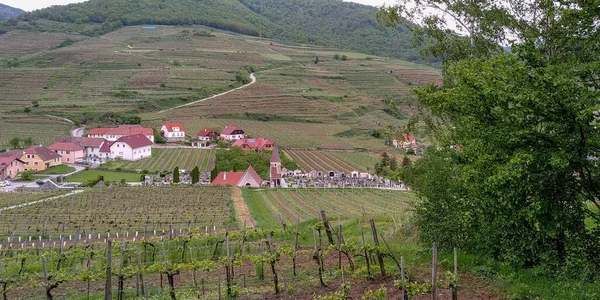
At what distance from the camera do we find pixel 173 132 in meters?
85.5

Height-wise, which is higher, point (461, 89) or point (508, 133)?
point (461, 89)

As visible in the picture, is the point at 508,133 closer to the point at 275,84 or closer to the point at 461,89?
the point at 461,89

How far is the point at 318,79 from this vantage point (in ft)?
447

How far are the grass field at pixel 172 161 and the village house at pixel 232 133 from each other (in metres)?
8.23

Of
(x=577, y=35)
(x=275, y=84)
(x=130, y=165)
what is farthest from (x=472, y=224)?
(x=275, y=84)

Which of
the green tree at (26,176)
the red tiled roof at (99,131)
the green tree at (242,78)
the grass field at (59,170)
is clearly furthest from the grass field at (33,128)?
the green tree at (242,78)

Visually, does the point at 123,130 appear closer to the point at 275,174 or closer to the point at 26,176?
the point at 26,176

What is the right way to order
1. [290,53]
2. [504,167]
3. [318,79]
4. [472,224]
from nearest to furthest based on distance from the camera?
1. [504,167]
2. [472,224]
3. [318,79]
4. [290,53]

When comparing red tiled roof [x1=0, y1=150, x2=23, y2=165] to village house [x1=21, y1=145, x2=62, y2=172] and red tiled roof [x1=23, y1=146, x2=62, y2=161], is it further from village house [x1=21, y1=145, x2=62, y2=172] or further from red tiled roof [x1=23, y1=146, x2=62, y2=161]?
red tiled roof [x1=23, y1=146, x2=62, y2=161]

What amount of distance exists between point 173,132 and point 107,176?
1062 inches

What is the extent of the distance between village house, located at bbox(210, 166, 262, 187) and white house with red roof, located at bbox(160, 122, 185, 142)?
33840 millimetres

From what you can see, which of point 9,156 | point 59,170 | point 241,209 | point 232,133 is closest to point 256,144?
point 232,133

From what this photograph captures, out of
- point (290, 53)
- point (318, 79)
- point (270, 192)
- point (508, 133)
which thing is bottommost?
point (270, 192)

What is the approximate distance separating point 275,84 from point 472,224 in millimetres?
116217
